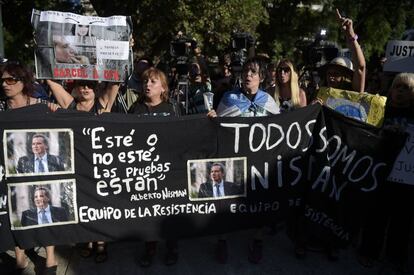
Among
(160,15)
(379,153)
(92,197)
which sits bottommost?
(92,197)

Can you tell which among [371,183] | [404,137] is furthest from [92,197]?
[404,137]

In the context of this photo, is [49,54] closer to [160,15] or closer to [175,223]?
[175,223]

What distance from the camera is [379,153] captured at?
358 cm

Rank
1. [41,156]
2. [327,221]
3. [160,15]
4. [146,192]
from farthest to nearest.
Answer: [160,15]
[327,221]
[146,192]
[41,156]

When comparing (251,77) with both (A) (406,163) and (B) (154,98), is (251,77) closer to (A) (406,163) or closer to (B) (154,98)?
(B) (154,98)

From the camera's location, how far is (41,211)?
325 cm

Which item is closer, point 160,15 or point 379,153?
point 379,153

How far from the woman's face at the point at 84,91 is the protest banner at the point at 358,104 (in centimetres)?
198

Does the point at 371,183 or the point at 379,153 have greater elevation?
the point at 379,153

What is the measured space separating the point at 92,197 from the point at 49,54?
120 centimetres

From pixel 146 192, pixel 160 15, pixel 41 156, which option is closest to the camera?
pixel 41 156

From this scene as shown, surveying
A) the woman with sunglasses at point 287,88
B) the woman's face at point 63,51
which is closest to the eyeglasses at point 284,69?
the woman with sunglasses at point 287,88

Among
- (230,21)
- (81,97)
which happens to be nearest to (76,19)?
(81,97)

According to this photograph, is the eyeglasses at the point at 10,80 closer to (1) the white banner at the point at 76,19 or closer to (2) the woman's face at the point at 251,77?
(1) the white banner at the point at 76,19
